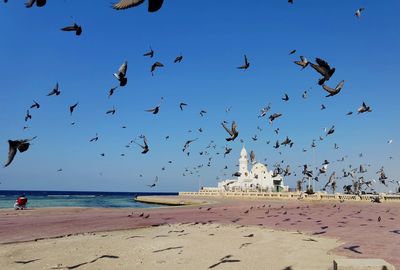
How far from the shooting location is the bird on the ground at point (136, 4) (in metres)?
3.32

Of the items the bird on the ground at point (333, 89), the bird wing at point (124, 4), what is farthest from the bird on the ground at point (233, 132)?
the bird wing at point (124, 4)

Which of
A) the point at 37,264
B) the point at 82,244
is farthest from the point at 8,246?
the point at 37,264

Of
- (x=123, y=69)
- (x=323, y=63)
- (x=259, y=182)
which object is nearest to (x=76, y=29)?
(x=123, y=69)

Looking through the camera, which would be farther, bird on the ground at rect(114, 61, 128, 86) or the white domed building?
the white domed building

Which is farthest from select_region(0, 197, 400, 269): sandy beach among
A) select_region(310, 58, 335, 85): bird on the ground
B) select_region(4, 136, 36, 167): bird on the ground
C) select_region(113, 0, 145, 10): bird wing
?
select_region(113, 0, 145, 10): bird wing

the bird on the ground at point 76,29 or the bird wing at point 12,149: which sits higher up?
the bird on the ground at point 76,29

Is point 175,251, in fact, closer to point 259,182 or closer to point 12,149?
point 12,149

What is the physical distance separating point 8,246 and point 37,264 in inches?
163

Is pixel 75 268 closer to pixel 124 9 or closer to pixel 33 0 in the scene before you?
pixel 33 0

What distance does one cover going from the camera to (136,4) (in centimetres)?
391

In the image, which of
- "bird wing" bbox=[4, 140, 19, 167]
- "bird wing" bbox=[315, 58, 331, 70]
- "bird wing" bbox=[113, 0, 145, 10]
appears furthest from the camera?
"bird wing" bbox=[315, 58, 331, 70]

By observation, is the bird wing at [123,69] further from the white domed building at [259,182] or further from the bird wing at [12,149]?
the white domed building at [259,182]

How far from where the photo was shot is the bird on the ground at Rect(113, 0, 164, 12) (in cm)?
332

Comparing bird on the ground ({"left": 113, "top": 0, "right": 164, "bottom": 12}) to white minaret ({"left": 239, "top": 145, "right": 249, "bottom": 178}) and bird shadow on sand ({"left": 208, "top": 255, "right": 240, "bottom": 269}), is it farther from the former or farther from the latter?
white minaret ({"left": 239, "top": 145, "right": 249, "bottom": 178})
